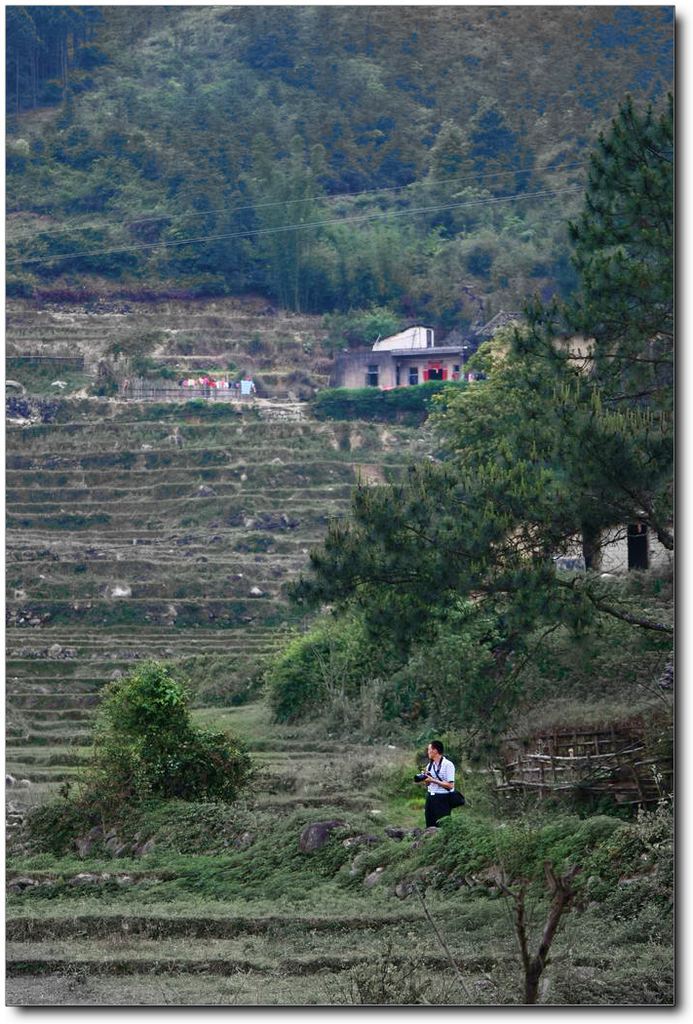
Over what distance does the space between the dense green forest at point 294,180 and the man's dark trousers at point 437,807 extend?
2849cm

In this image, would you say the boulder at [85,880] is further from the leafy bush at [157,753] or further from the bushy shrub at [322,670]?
the bushy shrub at [322,670]

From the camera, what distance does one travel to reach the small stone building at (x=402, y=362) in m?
36.8

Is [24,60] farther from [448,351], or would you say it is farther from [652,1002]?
[652,1002]

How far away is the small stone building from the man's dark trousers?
28.4m

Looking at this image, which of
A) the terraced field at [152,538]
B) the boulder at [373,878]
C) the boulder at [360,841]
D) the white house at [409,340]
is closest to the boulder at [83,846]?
the boulder at [360,841]

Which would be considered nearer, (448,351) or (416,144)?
(448,351)

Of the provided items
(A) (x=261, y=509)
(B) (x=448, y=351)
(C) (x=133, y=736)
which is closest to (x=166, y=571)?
(A) (x=261, y=509)

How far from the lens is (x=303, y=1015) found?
20.5 feet

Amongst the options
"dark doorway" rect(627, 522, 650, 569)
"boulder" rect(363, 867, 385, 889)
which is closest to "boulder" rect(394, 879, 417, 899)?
"boulder" rect(363, 867, 385, 889)

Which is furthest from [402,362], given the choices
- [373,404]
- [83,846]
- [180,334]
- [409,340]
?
[83,846]

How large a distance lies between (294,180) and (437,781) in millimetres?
36041

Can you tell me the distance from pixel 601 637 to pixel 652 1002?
269cm

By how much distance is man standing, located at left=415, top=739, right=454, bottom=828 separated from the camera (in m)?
7.49

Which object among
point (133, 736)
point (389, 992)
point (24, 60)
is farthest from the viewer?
point (24, 60)
